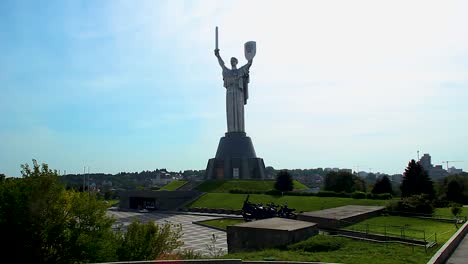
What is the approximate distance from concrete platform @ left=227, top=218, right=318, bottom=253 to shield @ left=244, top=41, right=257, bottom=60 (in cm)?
3338

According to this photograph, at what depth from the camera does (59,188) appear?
10.9 meters

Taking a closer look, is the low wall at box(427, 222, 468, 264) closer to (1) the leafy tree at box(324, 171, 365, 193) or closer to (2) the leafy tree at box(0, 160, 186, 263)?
(2) the leafy tree at box(0, 160, 186, 263)

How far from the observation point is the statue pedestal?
46.3 metres

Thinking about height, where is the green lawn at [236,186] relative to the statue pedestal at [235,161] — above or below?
below

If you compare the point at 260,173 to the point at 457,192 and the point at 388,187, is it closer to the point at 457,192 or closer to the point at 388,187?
the point at 388,187

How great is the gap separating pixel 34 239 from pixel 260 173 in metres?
37.7

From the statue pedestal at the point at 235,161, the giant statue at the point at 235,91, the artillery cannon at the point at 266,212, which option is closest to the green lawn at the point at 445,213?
the artillery cannon at the point at 266,212

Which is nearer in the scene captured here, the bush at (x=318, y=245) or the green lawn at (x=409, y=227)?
the bush at (x=318, y=245)

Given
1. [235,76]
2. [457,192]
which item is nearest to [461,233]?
[457,192]

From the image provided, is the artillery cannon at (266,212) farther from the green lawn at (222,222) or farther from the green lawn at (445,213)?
the green lawn at (445,213)

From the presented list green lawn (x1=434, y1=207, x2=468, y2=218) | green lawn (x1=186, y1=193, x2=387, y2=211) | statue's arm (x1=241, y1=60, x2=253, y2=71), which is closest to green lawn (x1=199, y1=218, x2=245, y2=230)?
green lawn (x1=186, y1=193, x2=387, y2=211)

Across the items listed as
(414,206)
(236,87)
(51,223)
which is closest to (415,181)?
(414,206)

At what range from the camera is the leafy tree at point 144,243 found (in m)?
11.2

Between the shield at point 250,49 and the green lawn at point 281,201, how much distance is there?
53.6 feet
